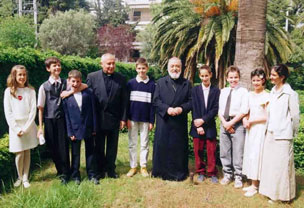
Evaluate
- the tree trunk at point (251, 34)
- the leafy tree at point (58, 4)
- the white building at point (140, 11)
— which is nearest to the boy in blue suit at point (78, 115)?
the tree trunk at point (251, 34)

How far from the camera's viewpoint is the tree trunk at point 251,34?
5309mm

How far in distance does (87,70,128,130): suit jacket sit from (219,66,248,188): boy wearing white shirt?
1673mm

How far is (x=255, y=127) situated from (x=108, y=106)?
89.9 inches

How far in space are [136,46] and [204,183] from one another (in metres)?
34.7

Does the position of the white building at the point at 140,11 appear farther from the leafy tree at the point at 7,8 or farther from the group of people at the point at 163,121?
the group of people at the point at 163,121

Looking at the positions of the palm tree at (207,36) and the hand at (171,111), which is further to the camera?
the palm tree at (207,36)

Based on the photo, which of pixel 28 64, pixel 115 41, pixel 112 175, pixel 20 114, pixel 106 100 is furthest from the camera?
pixel 115 41

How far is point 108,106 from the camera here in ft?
15.3

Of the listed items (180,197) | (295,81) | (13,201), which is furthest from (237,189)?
(295,81)

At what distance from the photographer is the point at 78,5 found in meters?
37.4

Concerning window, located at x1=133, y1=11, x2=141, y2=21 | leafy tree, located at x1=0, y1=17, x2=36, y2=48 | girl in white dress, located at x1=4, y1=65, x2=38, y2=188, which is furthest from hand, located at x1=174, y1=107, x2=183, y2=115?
window, located at x1=133, y1=11, x2=141, y2=21

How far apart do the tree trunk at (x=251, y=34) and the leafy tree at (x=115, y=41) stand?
29.6 metres

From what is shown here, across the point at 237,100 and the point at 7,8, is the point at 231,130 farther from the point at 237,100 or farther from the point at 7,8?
the point at 7,8

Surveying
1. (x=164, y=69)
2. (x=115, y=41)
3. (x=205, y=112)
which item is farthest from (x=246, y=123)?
(x=115, y=41)
